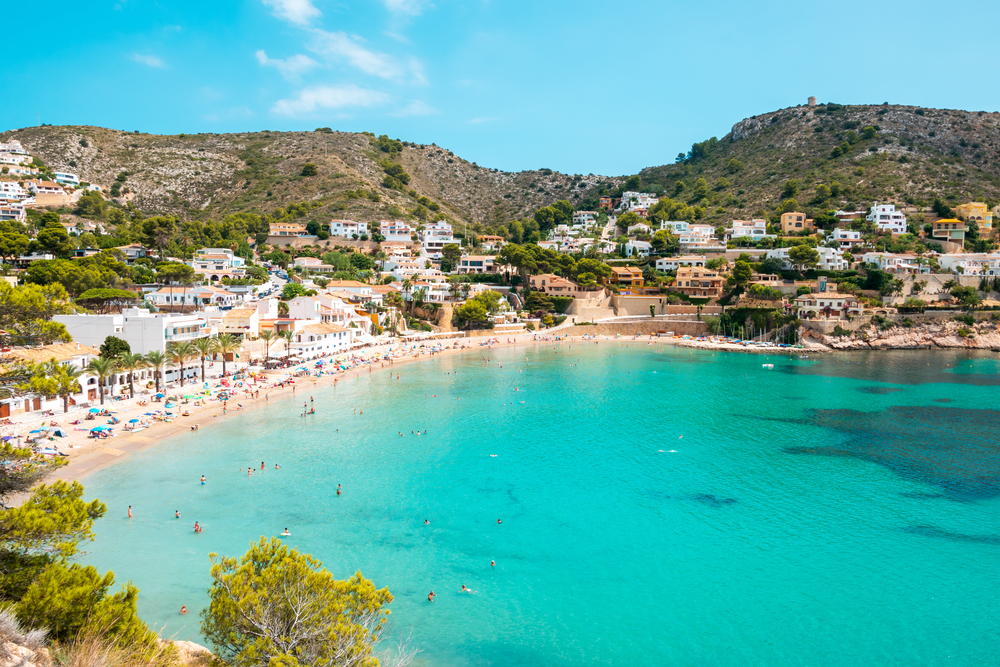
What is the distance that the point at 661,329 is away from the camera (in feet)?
239

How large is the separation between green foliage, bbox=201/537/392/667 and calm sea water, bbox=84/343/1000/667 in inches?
186

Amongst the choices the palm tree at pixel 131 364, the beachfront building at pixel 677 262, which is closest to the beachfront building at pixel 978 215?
the beachfront building at pixel 677 262

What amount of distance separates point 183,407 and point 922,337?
71961 millimetres

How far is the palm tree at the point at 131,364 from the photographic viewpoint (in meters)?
31.7

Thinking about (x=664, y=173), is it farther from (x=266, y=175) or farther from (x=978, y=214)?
(x=266, y=175)

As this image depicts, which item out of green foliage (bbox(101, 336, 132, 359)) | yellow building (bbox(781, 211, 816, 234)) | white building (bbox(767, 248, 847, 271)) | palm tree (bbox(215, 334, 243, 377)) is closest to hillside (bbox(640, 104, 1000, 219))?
yellow building (bbox(781, 211, 816, 234))

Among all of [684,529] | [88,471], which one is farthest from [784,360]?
[88,471]

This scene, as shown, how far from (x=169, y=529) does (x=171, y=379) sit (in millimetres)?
22009

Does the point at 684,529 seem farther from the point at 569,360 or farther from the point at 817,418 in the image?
the point at 569,360

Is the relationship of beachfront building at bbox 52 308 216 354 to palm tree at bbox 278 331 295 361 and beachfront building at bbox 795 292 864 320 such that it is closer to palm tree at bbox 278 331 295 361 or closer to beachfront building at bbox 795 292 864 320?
palm tree at bbox 278 331 295 361

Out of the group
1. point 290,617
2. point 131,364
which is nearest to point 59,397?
point 131,364

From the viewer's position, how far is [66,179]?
9862 cm

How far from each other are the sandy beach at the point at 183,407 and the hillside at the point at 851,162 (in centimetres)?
7894

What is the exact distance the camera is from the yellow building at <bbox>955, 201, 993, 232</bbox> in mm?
82875
